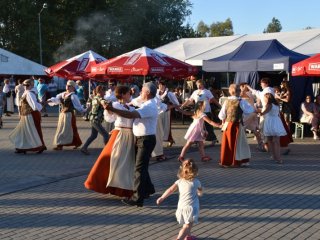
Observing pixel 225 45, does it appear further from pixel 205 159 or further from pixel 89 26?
pixel 89 26

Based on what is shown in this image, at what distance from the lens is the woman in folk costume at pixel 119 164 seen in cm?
719

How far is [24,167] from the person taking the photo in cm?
1023

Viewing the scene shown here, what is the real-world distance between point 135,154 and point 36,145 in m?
5.28

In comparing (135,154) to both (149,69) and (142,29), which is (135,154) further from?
(142,29)

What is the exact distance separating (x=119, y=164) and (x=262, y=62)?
31.8 ft

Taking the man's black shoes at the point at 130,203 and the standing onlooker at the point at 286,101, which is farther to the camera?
the standing onlooker at the point at 286,101

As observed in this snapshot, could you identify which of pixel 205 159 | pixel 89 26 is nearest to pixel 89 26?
pixel 89 26

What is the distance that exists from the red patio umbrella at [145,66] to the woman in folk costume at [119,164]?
23.3ft

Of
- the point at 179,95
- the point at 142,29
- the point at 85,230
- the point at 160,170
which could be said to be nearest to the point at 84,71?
the point at 179,95

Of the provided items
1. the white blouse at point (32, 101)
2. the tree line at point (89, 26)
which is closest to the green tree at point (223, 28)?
the tree line at point (89, 26)

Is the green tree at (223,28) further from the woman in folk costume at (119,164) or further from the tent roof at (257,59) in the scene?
the woman in folk costume at (119,164)

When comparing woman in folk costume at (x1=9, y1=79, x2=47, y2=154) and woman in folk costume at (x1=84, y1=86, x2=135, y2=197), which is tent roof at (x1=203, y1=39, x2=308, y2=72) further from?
woman in folk costume at (x1=84, y1=86, x2=135, y2=197)


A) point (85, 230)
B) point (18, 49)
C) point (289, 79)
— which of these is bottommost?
point (85, 230)

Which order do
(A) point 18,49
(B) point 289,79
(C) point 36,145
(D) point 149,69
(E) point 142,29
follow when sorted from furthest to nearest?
(A) point 18,49 < (E) point 142,29 < (B) point 289,79 < (D) point 149,69 < (C) point 36,145
